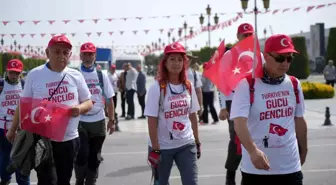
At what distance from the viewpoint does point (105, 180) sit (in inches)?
319

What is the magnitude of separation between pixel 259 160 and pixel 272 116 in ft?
1.33

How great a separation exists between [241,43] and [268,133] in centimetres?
115

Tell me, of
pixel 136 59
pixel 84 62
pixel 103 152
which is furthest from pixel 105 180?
pixel 136 59

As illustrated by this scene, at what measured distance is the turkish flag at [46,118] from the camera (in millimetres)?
4980

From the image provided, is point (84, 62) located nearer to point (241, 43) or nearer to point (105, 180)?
point (105, 180)

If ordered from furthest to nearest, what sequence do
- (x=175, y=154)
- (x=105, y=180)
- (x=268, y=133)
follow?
(x=105, y=180) → (x=175, y=154) → (x=268, y=133)

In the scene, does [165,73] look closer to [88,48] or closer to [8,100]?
[88,48]

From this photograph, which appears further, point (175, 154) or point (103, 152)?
point (103, 152)

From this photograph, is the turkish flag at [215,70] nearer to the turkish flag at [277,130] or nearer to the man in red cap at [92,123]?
the turkish flag at [277,130]

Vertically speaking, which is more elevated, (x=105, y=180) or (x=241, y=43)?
(x=241, y=43)

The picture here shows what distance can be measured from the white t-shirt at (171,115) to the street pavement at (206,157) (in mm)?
2473

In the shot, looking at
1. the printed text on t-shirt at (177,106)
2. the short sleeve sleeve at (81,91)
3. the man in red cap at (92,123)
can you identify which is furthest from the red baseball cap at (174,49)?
the man in red cap at (92,123)

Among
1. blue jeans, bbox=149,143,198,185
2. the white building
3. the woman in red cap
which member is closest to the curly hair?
the woman in red cap

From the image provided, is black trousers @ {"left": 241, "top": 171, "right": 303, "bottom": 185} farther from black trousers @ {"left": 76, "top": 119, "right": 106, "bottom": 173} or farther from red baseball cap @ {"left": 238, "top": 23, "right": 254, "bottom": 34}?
black trousers @ {"left": 76, "top": 119, "right": 106, "bottom": 173}
